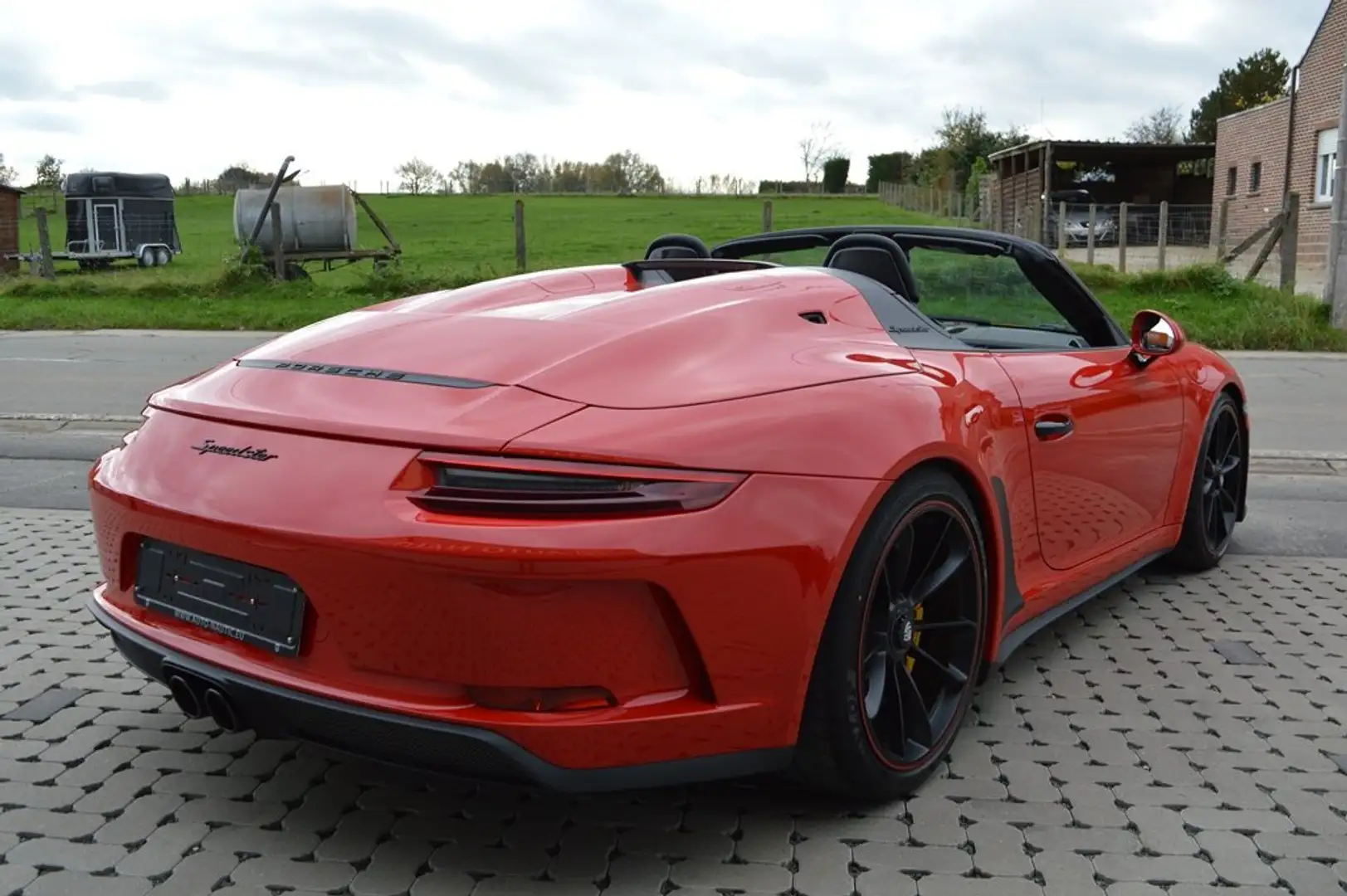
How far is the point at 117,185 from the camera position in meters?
34.9

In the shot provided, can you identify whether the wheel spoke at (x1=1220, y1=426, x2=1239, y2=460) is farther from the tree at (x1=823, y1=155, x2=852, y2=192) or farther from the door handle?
the tree at (x1=823, y1=155, x2=852, y2=192)

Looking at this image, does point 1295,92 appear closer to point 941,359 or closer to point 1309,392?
point 1309,392

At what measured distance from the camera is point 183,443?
2594 mm

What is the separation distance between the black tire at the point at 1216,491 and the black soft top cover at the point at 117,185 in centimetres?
3454

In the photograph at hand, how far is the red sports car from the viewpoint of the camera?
7.27 ft

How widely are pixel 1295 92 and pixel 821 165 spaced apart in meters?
40.7

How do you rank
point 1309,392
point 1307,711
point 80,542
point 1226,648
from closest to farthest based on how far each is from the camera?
point 1307,711, point 1226,648, point 80,542, point 1309,392

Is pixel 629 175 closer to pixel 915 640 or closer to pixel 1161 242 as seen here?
pixel 1161 242

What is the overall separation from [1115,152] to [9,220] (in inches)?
1301

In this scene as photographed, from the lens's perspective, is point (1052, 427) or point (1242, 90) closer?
point (1052, 427)

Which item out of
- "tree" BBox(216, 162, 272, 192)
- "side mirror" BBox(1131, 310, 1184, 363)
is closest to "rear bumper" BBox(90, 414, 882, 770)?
"side mirror" BBox(1131, 310, 1184, 363)

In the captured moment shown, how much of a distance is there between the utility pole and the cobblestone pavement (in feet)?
36.7

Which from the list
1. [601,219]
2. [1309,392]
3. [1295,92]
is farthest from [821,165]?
[1309,392]

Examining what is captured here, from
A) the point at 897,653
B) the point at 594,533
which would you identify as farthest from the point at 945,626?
the point at 594,533
